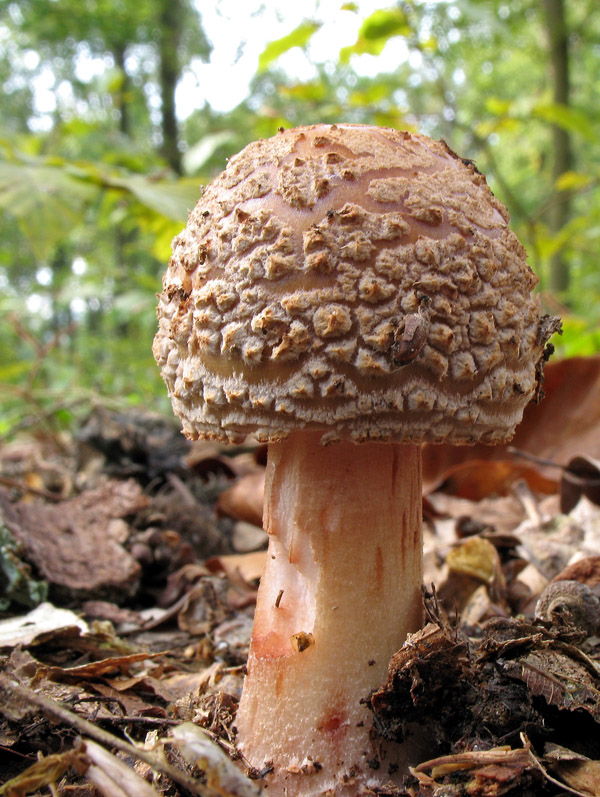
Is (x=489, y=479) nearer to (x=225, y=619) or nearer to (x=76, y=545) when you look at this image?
(x=225, y=619)

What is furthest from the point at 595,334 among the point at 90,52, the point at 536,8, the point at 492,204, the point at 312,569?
the point at 90,52

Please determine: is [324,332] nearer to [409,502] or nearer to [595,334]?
[409,502]

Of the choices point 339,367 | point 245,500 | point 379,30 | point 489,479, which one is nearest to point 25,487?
point 245,500

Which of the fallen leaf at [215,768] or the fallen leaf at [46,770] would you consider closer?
the fallen leaf at [215,768]

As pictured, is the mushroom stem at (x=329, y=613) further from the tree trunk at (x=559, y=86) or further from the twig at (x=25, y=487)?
the tree trunk at (x=559, y=86)

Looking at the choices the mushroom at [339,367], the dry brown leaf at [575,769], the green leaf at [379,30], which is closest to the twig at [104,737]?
the mushroom at [339,367]

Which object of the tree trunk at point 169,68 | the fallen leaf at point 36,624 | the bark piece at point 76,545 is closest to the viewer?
the fallen leaf at point 36,624

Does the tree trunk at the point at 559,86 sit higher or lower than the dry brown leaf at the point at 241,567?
higher
